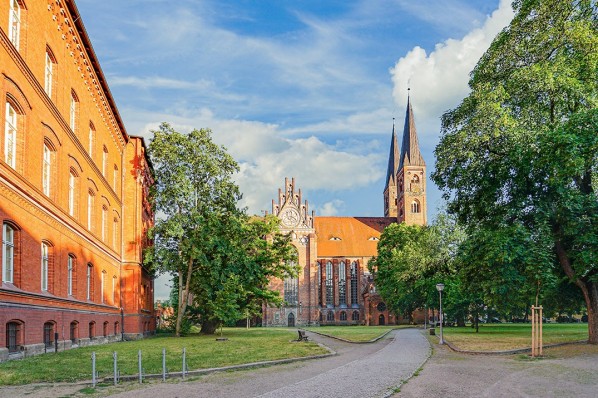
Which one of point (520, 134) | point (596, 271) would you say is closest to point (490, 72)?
point (520, 134)

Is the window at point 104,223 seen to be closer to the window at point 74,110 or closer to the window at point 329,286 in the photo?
the window at point 74,110

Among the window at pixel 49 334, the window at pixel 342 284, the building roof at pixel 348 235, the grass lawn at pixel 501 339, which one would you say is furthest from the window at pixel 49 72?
the window at pixel 342 284

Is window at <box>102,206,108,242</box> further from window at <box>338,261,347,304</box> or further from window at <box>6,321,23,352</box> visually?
window at <box>338,261,347,304</box>

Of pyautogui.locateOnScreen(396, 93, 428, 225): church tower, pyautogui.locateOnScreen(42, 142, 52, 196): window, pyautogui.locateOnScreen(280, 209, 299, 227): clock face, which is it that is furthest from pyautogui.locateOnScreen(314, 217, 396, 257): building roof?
pyautogui.locateOnScreen(42, 142, 52, 196): window

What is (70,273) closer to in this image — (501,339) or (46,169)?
(46,169)

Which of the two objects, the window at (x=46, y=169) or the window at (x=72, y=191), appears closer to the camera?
the window at (x=46, y=169)

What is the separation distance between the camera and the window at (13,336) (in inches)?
622

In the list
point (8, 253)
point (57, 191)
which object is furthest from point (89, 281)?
point (8, 253)

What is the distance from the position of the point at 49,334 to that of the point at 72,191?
20.5 feet

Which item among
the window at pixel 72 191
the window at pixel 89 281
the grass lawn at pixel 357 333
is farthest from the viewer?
the grass lawn at pixel 357 333

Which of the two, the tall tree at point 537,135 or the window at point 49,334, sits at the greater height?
the tall tree at point 537,135

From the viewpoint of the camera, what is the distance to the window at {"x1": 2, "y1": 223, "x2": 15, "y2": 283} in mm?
15504

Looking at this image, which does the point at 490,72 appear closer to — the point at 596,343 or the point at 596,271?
the point at 596,271

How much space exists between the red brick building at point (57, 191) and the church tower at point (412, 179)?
61.1 m
